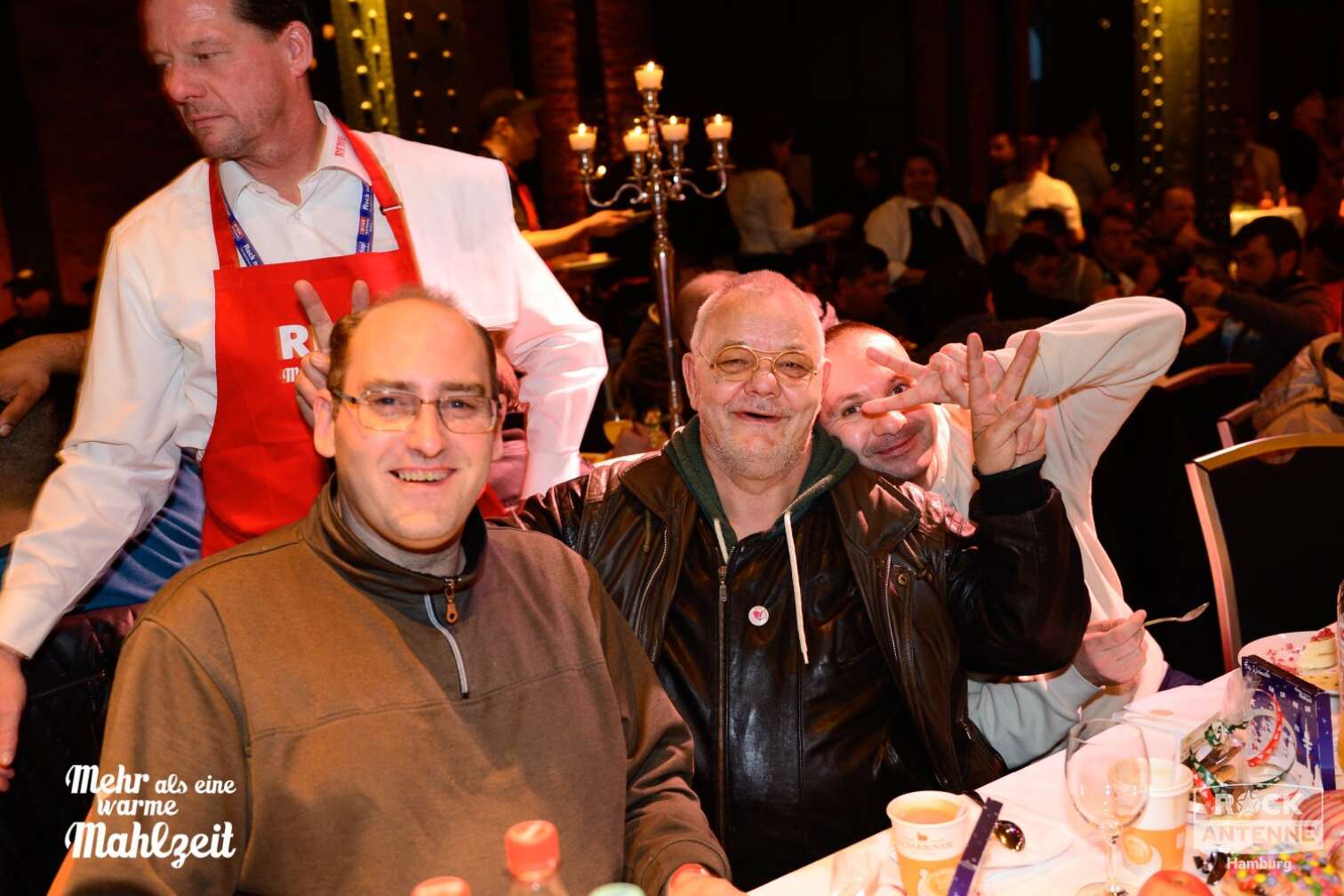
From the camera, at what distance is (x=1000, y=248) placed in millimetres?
8281

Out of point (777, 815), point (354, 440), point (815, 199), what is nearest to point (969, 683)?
point (777, 815)

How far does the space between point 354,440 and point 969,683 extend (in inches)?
50.3

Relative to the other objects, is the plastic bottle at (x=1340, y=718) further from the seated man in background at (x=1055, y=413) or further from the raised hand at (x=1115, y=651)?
the seated man in background at (x=1055, y=413)

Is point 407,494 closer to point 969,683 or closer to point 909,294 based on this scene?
point 969,683

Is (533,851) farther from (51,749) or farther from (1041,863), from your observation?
(51,749)

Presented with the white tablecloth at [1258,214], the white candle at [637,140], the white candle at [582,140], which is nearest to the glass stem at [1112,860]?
the white candle at [637,140]

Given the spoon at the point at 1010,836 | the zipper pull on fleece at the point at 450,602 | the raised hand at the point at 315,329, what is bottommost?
the spoon at the point at 1010,836

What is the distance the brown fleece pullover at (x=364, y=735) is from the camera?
1.56 meters

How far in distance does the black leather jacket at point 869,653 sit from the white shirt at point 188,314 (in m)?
0.43

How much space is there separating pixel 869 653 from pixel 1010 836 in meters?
0.61

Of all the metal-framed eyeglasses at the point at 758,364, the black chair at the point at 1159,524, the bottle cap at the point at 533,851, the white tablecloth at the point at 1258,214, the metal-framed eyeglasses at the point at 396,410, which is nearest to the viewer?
the bottle cap at the point at 533,851

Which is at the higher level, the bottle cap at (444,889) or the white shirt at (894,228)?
the white shirt at (894,228)

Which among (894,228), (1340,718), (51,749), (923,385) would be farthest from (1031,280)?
(51,749)

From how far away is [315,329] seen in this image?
6.68 ft
